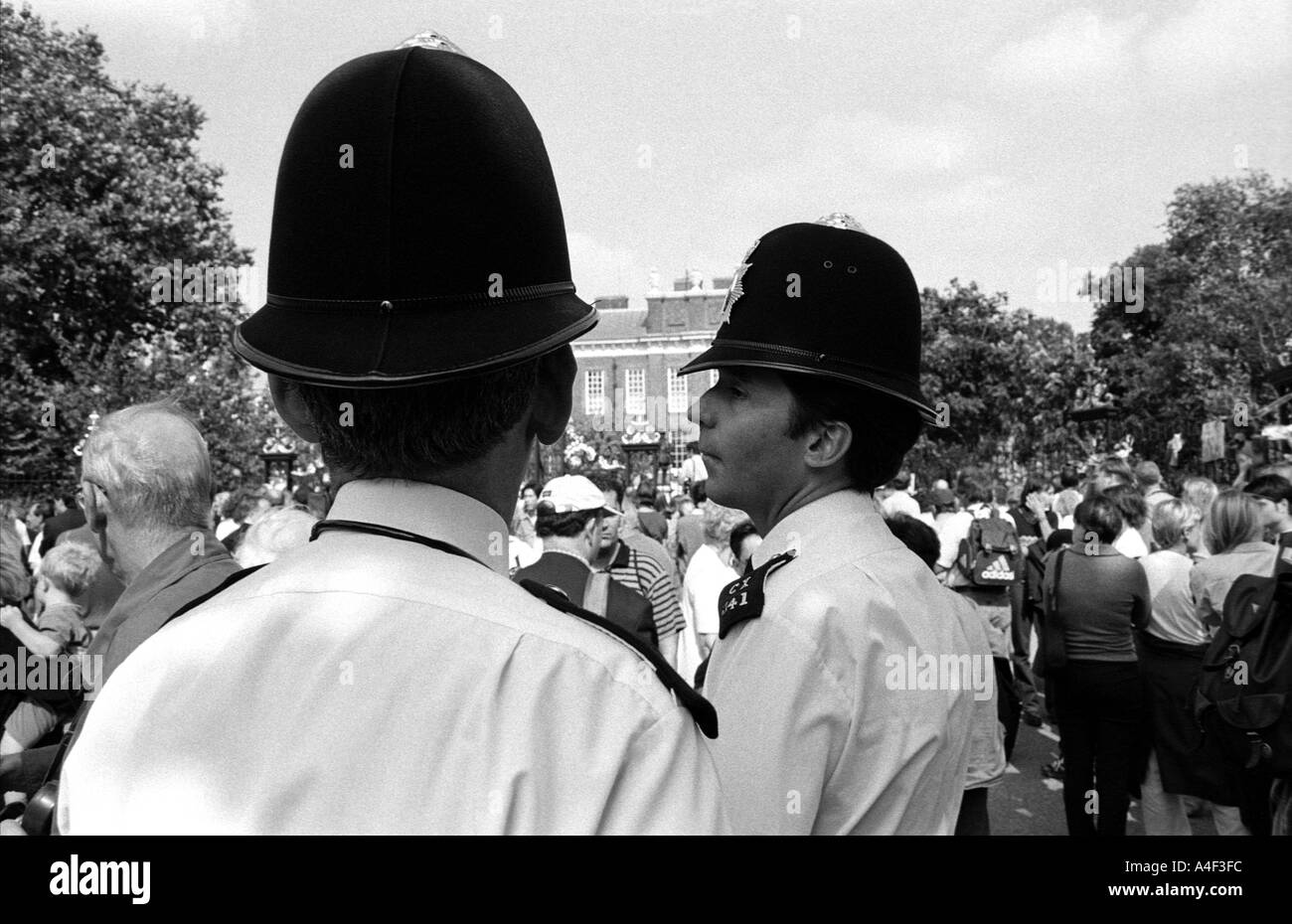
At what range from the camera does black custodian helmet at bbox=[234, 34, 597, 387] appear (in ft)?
3.52

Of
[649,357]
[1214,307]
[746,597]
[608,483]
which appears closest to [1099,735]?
[608,483]

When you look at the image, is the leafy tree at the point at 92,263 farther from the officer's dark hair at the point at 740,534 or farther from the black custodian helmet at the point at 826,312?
the black custodian helmet at the point at 826,312

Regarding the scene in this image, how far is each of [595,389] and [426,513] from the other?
6823 centimetres

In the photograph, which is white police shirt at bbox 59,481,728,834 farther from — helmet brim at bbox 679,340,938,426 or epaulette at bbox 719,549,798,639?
helmet brim at bbox 679,340,938,426

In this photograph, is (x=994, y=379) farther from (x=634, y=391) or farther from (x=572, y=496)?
(x=572, y=496)

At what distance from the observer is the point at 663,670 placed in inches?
38.7

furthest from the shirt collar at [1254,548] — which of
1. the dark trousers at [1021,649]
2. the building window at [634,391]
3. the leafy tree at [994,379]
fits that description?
the building window at [634,391]

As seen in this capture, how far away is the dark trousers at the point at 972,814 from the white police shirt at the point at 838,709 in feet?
1.88

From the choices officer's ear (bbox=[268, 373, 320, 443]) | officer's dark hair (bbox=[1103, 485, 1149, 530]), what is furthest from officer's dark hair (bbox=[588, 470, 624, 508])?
officer's ear (bbox=[268, 373, 320, 443])

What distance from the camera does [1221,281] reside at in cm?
2853

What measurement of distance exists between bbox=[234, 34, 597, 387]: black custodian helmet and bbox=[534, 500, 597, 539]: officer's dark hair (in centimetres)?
401

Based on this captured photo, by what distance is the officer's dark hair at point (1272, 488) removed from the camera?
19.5 feet
